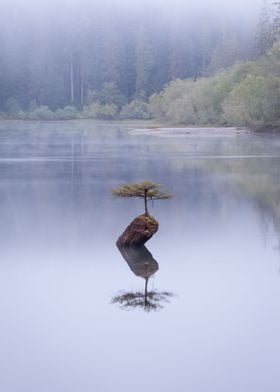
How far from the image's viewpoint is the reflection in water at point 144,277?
28.1 ft

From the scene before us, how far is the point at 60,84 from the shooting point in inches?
3310

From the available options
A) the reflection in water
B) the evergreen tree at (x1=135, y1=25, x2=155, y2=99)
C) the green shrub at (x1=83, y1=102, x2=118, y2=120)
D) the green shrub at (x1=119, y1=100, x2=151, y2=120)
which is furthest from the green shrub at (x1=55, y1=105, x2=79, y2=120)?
the reflection in water

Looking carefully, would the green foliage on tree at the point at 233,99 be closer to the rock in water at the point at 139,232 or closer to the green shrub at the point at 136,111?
the green shrub at the point at 136,111

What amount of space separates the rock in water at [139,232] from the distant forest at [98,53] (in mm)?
64545

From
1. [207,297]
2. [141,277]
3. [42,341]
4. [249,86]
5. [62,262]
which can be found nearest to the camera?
[42,341]

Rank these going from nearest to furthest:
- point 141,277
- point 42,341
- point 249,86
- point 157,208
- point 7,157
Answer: point 42,341
point 141,277
point 157,208
point 7,157
point 249,86

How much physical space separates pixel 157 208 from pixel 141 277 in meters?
5.46

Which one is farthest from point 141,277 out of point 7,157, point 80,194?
point 7,157

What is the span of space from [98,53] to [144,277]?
3088 inches

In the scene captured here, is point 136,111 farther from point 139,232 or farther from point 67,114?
point 139,232

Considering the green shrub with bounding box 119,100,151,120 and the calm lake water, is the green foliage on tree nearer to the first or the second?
the green shrub with bounding box 119,100,151,120

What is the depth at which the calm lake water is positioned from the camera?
661 centimetres

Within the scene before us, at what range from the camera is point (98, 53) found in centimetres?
8631

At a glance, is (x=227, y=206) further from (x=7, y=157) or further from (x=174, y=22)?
(x=174, y=22)
